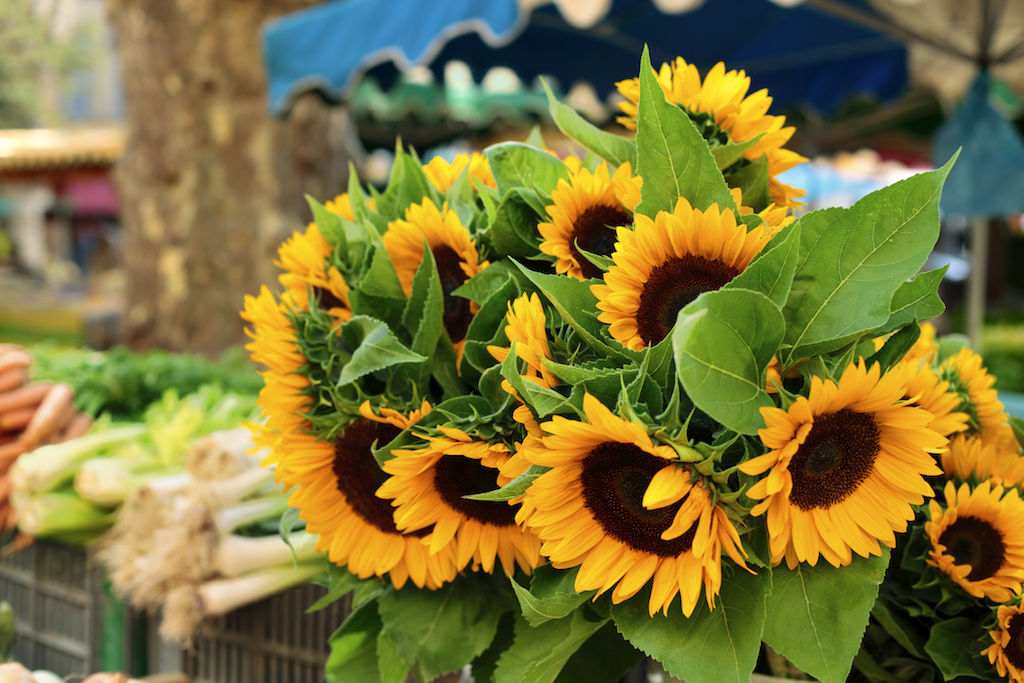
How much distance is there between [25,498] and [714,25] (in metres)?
4.75

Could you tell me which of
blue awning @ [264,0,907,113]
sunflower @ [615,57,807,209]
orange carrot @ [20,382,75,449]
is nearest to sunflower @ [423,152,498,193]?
sunflower @ [615,57,807,209]

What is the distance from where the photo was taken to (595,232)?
98 centimetres

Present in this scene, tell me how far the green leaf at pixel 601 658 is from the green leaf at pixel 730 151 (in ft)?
1.84

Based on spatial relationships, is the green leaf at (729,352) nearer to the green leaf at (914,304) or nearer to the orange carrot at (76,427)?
the green leaf at (914,304)

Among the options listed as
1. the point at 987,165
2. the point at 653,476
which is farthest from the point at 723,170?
the point at 987,165

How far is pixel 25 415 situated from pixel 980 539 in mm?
2244

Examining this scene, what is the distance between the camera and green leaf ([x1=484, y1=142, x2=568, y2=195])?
1.07m

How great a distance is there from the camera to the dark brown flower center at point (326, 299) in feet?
3.77

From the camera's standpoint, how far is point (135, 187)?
210 inches

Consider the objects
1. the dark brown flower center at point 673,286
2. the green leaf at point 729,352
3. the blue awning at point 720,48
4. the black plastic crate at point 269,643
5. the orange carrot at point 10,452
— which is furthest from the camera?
the blue awning at point 720,48

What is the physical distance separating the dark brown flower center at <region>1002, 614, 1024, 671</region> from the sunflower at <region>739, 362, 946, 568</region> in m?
0.22

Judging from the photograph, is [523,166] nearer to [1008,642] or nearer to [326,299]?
[326,299]

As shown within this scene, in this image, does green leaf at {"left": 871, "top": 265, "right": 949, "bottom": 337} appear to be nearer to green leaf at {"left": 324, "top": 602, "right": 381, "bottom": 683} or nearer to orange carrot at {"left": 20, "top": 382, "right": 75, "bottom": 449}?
green leaf at {"left": 324, "top": 602, "right": 381, "bottom": 683}

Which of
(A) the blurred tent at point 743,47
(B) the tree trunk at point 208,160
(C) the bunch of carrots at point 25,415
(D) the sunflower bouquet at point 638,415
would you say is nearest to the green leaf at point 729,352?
(D) the sunflower bouquet at point 638,415
